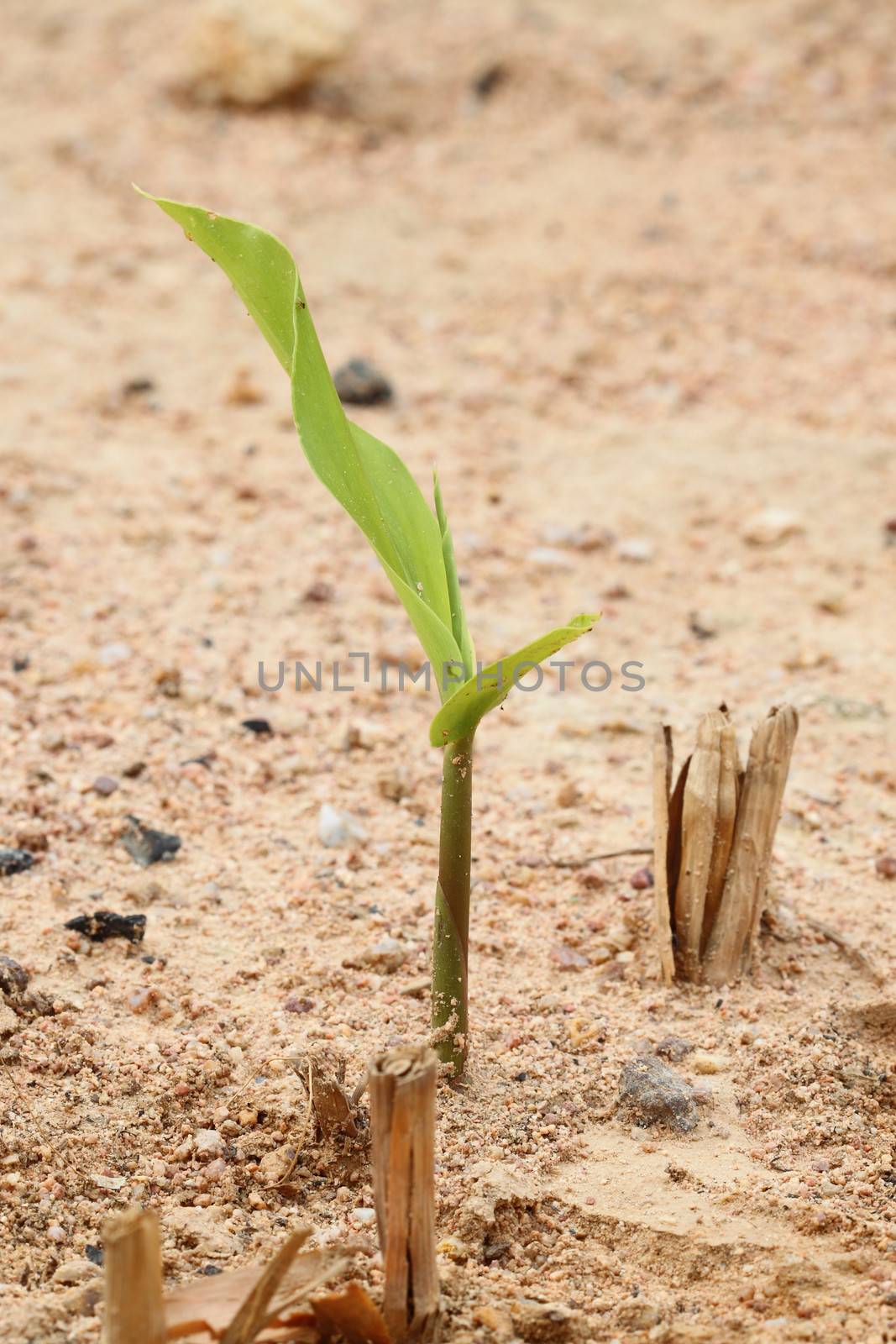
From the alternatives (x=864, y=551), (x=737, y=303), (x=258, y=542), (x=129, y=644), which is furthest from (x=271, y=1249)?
(x=737, y=303)

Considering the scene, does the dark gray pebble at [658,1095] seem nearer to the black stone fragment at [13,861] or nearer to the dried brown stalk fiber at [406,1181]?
the dried brown stalk fiber at [406,1181]

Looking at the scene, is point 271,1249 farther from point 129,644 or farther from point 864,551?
point 864,551

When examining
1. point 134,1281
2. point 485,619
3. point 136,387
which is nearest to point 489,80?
point 136,387

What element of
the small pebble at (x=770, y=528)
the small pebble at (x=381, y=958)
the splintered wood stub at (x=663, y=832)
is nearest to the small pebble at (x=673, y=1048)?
the splintered wood stub at (x=663, y=832)

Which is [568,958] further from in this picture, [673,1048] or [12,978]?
[12,978]

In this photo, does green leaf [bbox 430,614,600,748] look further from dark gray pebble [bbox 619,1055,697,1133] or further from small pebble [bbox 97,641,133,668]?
small pebble [bbox 97,641,133,668]

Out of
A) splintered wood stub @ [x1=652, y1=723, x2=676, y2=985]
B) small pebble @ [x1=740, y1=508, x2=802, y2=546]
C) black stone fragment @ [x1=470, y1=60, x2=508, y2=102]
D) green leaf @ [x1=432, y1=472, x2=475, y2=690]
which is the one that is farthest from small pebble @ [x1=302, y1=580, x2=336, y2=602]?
black stone fragment @ [x1=470, y1=60, x2=508, y2=102]
